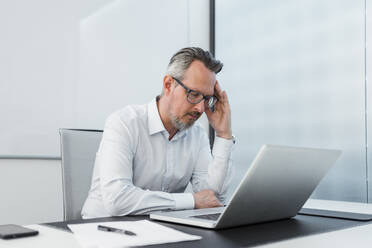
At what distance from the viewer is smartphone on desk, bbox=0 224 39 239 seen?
40.4 inches

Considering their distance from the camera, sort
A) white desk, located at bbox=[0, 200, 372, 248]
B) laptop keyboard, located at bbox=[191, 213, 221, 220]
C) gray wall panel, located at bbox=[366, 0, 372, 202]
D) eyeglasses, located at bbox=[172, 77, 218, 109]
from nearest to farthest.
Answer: white desk, located at bbox=[0, 200, 372, 248], laptop keyboard, located at bbox=[191, 213, 221, 220], eyeglasses, located at bbox=[172, 77, 218, 109], gray wall panel, located at bbox=[366, 0, 372, 202]

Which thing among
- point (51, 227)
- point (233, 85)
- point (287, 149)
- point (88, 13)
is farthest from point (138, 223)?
point (233, 85)

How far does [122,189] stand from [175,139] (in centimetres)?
52

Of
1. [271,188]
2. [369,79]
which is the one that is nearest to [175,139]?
[271,188]

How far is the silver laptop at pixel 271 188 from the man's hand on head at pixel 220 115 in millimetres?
753

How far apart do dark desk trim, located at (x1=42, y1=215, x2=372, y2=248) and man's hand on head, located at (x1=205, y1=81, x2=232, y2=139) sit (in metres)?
0.75

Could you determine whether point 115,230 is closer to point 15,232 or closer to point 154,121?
point 15,232

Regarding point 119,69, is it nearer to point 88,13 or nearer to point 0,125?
point 88,13

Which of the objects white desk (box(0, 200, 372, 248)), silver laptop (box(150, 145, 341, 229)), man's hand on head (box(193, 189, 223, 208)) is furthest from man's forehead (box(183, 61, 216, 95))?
white desk (box(0, 200, 372, 248))

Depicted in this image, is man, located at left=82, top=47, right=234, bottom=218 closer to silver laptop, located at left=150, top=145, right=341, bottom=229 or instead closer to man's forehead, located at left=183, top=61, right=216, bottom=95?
man's forehead, located at left=183, top=61, right=216, bottom=95

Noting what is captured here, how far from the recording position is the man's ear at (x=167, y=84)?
2.02m

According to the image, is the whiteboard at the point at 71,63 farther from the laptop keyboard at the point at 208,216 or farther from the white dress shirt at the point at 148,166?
the laptop keyboard at the point at 208,216

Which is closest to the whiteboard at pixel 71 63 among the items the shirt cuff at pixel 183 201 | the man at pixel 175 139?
the man at pixel 175 139

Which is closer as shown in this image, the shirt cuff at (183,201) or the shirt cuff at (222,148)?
the shirt cuff at (183,201)
